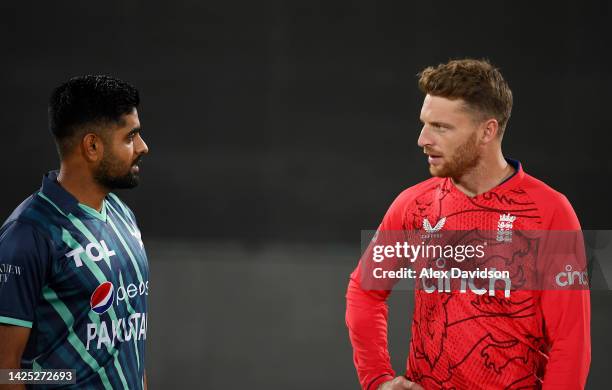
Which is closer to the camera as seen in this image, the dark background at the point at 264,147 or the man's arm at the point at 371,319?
the man's arm at the point at 371,319

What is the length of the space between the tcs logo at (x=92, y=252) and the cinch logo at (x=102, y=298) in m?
0.07

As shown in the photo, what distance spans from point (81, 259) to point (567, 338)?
1105mm

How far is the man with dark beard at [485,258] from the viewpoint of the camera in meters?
1.64

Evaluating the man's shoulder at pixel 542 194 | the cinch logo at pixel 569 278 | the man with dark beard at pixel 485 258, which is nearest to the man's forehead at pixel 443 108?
the man with dark beard at pixel 485 258

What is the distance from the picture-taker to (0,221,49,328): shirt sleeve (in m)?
1.50

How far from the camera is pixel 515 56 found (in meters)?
2.90

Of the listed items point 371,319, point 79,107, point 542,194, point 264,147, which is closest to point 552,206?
A: point 542,194

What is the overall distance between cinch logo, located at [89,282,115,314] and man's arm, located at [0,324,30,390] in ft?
0.54

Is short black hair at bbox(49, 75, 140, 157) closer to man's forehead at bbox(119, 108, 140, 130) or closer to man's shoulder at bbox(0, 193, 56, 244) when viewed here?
man's forehead at bbox(119, 108, 140, 130)

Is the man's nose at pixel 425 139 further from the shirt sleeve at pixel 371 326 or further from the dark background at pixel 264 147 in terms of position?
the dark background at pixel 264 147

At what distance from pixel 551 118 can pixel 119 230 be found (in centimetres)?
189

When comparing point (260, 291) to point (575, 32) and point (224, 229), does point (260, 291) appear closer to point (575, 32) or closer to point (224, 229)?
point (224, 229)

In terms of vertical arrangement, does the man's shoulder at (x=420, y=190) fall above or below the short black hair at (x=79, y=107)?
below

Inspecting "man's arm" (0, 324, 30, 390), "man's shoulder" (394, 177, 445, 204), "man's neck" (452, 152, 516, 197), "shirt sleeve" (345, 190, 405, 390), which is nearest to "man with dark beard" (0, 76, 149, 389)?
"man's arm" (0, 324, 30, 390)
